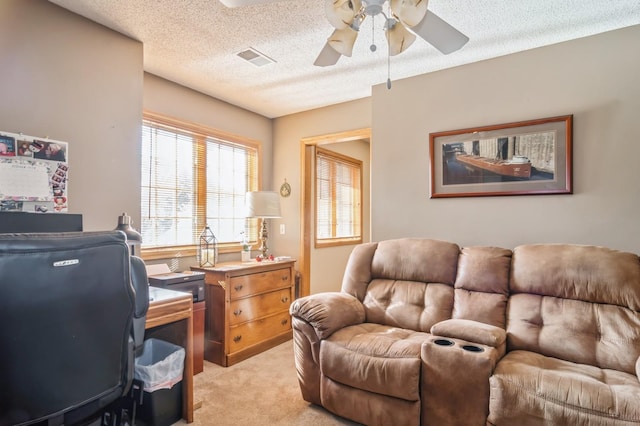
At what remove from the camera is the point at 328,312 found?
2283 millimetres

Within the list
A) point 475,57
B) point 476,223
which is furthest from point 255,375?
point 475,57

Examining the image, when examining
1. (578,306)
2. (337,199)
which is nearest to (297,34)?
(578,306)

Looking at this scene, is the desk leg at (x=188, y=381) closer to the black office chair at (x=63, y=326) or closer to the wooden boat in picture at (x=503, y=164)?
the black office chair at (x=63, y=326)

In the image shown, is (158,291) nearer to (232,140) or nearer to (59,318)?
(59,318)

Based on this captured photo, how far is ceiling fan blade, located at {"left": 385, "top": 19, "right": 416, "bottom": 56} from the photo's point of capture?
177cm

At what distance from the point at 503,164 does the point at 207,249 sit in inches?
108

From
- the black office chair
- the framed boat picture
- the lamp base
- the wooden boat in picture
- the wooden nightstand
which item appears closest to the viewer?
the black office chair

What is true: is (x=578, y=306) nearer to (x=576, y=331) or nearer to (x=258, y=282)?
(x=576, y=331)

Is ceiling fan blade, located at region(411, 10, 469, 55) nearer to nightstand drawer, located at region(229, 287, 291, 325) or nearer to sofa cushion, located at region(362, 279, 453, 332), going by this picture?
sofa cushion, located at region(362, 279, 453, 332)

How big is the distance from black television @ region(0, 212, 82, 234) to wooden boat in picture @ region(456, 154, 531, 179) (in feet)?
9.24

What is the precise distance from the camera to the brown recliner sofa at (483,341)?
161 cm

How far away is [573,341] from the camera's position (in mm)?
1938

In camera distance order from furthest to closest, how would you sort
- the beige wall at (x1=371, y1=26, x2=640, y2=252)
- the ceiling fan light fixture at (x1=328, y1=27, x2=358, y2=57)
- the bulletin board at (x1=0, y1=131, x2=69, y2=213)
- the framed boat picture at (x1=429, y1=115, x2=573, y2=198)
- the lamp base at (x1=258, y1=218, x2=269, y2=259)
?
1. the lamp base at (x1=258, y1=218, x2=269, y2=259)
2. the framed boat picture at (x1=429, y1=115, x2=573, y2=198)
3. the beige wall at (x1=371, y1=26, x2=640, y2=252)
4. the bulletin board at (x1=0, y1=131, x2=69, y2=213)
5. the ceiling fan light fixture at (x1=328, y1=27, x2=358, y2=57)

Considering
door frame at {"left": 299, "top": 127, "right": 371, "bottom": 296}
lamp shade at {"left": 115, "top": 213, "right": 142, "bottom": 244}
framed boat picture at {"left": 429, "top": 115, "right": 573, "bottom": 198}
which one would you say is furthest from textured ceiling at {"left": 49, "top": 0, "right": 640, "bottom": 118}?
lamp shade at {"left": 115, "top": 213, "right": 142, "bottom": 244}
